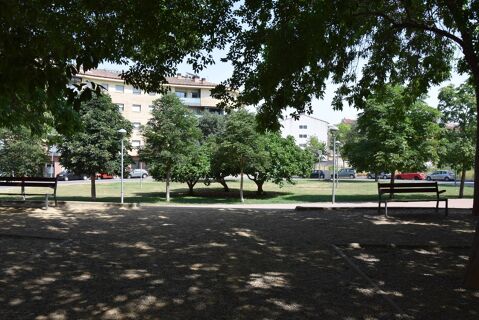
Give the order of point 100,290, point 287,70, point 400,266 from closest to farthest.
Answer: point 100,290 → point 400,266 → point 287,70

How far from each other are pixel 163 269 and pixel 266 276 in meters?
1.38

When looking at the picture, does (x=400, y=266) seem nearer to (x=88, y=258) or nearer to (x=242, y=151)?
(x=88, y=258)

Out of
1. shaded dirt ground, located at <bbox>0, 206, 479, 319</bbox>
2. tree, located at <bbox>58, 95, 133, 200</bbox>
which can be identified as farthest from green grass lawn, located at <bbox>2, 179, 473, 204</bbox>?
shaded dirt ground, located at <bbox>0, 206, 479, 319</bbox>

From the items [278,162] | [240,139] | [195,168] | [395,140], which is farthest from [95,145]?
[395,140]

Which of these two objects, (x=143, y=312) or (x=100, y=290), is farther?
(x=100, y=290)

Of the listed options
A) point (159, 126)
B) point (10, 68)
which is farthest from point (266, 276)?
point (159, 126)

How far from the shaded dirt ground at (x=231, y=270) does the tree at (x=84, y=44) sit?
2.10 m

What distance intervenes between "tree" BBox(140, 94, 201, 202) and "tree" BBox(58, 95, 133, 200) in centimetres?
154

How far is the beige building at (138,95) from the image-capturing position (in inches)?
2514

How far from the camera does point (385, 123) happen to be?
26.0 meters

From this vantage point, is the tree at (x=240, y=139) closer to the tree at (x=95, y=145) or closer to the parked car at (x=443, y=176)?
the tree at (x=95, y=145)

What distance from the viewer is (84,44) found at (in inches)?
250

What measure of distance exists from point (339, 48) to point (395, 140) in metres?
15.6

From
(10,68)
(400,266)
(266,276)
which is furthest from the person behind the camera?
(400,266)
